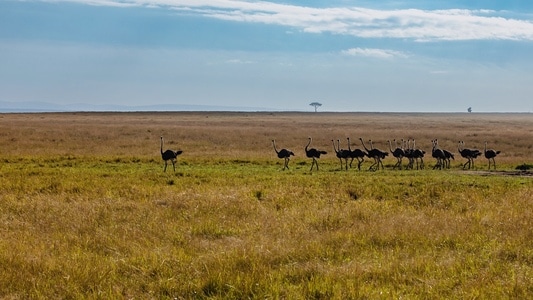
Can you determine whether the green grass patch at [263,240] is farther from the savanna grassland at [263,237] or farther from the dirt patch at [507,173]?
the dirt patch at [507,173]

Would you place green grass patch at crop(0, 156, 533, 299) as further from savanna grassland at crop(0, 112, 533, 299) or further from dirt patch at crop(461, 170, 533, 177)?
dirt patch at crop(461, 170, 533, 177)

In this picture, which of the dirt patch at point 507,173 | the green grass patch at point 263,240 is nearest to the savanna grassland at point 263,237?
the green grass patch at point 263,240

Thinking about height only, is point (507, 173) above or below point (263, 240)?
below

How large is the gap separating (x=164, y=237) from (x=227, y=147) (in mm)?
35175

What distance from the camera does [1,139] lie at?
47.1 m

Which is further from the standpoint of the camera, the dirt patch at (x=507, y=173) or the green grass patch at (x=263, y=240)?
the dirt patch at (x=507, y=173)

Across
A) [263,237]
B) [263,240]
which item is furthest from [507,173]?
[263,240]

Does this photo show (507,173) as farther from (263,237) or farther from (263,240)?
(263,240)

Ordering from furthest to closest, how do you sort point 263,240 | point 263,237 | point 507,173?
1. point 507,173
2. point 263,237
3. point 263,240

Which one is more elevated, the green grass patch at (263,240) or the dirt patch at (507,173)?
the green grass patch at (263,240)

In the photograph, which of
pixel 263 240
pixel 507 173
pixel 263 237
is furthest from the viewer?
pixel 507 173

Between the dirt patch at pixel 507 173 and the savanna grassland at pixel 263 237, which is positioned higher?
the savanna grassland at pixel 263 237

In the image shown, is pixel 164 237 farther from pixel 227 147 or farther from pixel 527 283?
pixel 227 147

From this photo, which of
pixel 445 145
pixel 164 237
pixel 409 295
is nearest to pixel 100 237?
pixel 164 237
